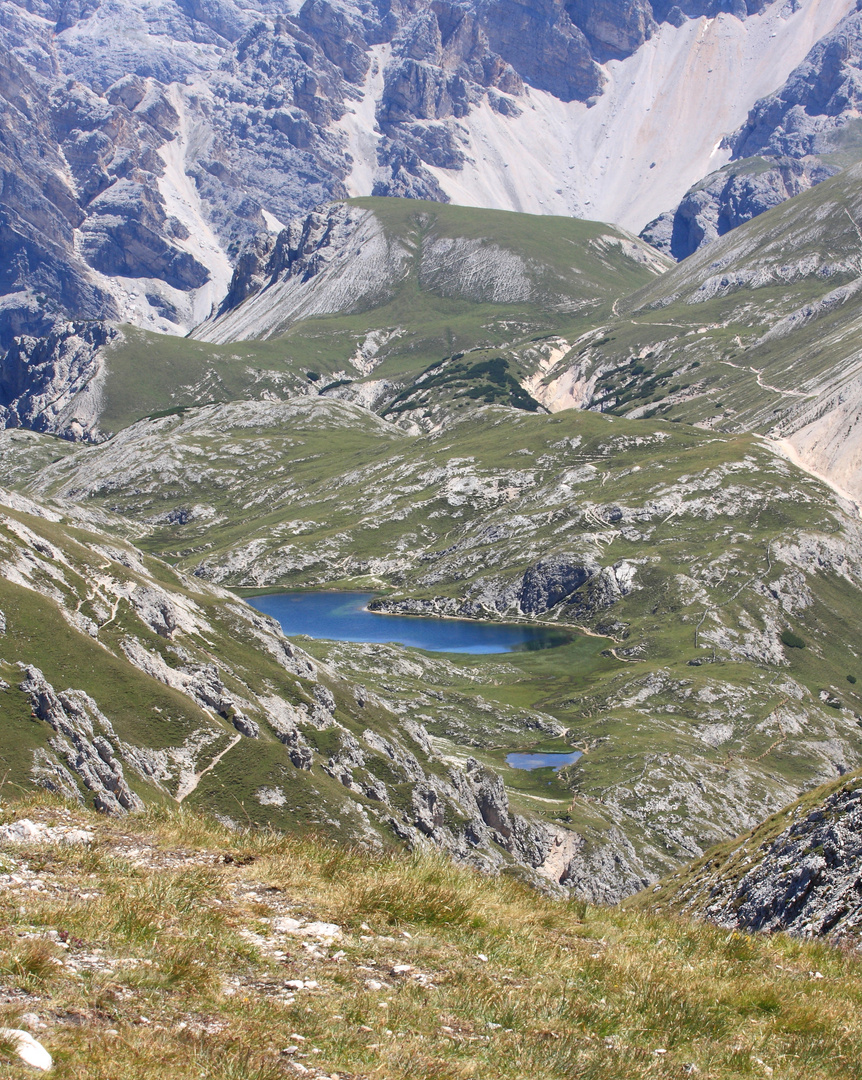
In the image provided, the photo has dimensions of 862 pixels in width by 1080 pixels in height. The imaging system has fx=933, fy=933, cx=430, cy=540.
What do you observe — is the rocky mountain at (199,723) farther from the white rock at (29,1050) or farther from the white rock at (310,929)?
the white rock at (29,1050)

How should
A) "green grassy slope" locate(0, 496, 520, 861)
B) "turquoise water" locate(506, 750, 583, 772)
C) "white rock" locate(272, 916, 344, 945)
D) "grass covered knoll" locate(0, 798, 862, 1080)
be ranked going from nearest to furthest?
1. "grass covered knoll" locate(0, 798, 862, 1080)
2. "white rock" locate(272, 916, 344, 945)
3. "green grassy slope" locate(0, 496, 520, 861)
4. "turquoise water" locate(506, 750, 583, 772)

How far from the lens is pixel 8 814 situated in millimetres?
15797

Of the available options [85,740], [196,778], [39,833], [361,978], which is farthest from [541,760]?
[361,978]

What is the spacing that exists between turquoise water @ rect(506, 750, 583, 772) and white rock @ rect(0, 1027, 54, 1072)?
460ft

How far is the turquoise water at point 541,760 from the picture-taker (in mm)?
146500

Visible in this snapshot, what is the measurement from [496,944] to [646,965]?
6.96ft

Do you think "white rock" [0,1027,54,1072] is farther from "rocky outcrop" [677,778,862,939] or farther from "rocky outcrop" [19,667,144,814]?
"rocky outcrop" [19,667,144,814]

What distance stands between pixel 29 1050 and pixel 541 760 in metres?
147

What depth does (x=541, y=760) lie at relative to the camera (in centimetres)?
15012

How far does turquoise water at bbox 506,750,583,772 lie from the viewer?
146500 mm

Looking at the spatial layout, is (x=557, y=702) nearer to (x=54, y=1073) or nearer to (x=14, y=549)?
(x=14, y=549)

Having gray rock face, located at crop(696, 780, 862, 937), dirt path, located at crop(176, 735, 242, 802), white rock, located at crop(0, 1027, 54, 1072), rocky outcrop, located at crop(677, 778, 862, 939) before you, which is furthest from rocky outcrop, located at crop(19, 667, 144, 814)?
white rock, located at crop(0, 1027, 54, 1072)

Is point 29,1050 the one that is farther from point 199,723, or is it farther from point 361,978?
point 199,723

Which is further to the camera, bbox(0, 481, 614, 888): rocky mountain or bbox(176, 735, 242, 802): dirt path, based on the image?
bbox(176, 735, 242, 802): dirt path
